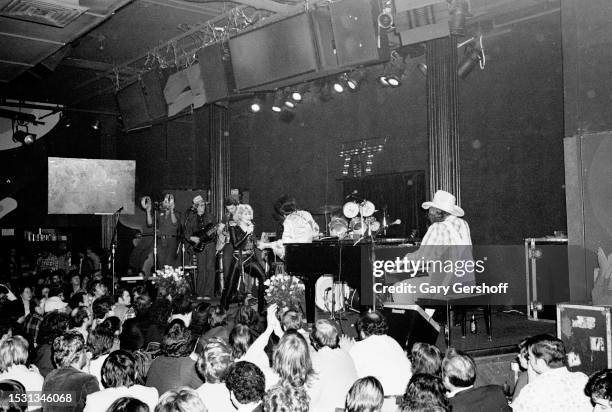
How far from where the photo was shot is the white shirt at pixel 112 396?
330 cm

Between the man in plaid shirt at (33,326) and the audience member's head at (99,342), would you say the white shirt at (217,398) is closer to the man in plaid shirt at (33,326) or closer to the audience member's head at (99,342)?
the audience member's head at (99,342)

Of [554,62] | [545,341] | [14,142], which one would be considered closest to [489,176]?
[554,62]

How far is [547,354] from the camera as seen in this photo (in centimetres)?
363

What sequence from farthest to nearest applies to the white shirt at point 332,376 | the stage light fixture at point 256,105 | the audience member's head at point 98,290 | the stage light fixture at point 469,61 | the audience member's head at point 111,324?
the stage light fixture at point 256,105 < the stage light fixture at point 469,61 < the audience member's head at point 98,290 < the audience member's head at point 111,324 < the white shirt at point 332,376

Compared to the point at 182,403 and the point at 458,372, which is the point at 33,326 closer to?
the point at 182,403

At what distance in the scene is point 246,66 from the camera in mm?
7488

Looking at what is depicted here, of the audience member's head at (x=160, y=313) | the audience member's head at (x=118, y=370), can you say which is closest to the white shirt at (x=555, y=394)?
the audience member's head at (x=118, y=370)

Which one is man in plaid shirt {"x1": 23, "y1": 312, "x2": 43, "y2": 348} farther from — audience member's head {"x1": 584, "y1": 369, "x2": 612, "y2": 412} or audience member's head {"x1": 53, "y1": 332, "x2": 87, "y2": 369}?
audience member's head {"x1": 584, "y1": 369, "x2": 612, "y2": 412}

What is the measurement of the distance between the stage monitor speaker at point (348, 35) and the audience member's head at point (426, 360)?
10.8ft

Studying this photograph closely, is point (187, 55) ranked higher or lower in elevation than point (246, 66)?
higher

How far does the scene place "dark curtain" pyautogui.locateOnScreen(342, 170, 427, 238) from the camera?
10.6m

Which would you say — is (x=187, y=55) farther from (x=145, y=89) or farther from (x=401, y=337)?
(x=401, y=337)

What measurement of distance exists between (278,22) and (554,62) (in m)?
4.58

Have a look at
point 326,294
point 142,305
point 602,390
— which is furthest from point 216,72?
point 602,390
